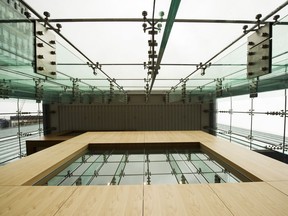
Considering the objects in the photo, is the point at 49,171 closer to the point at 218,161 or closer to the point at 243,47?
the point at 218,161

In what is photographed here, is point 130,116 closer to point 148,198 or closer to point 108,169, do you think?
point 108,169

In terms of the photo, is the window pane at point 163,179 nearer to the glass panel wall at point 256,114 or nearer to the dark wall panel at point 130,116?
the glass panel wall at point 256,114

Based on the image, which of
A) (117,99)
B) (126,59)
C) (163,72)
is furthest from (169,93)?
(126,59)

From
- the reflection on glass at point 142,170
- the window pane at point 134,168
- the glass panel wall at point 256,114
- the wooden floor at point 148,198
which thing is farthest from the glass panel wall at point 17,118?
the glass panel wall at point 256,114

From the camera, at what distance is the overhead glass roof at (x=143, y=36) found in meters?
2.50

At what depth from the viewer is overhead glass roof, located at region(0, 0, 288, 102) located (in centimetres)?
250

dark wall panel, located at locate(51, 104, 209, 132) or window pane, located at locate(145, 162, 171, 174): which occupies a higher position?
dark wall panel, located at locate(51, 104, 209, 132)

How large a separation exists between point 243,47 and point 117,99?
7510mm

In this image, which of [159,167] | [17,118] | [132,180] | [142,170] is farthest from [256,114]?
[17,118]

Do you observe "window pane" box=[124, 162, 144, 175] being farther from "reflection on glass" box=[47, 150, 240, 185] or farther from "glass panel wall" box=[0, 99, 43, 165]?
"glass panel wall" box=[0, 99, 43, 165]

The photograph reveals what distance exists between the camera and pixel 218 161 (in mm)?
3473

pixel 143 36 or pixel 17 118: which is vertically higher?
pixel 143 36

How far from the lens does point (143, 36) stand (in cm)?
379

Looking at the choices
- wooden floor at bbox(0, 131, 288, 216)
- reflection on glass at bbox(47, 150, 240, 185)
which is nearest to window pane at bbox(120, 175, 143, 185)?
reflection on glass at bbox(47, 150, 240, 185)
